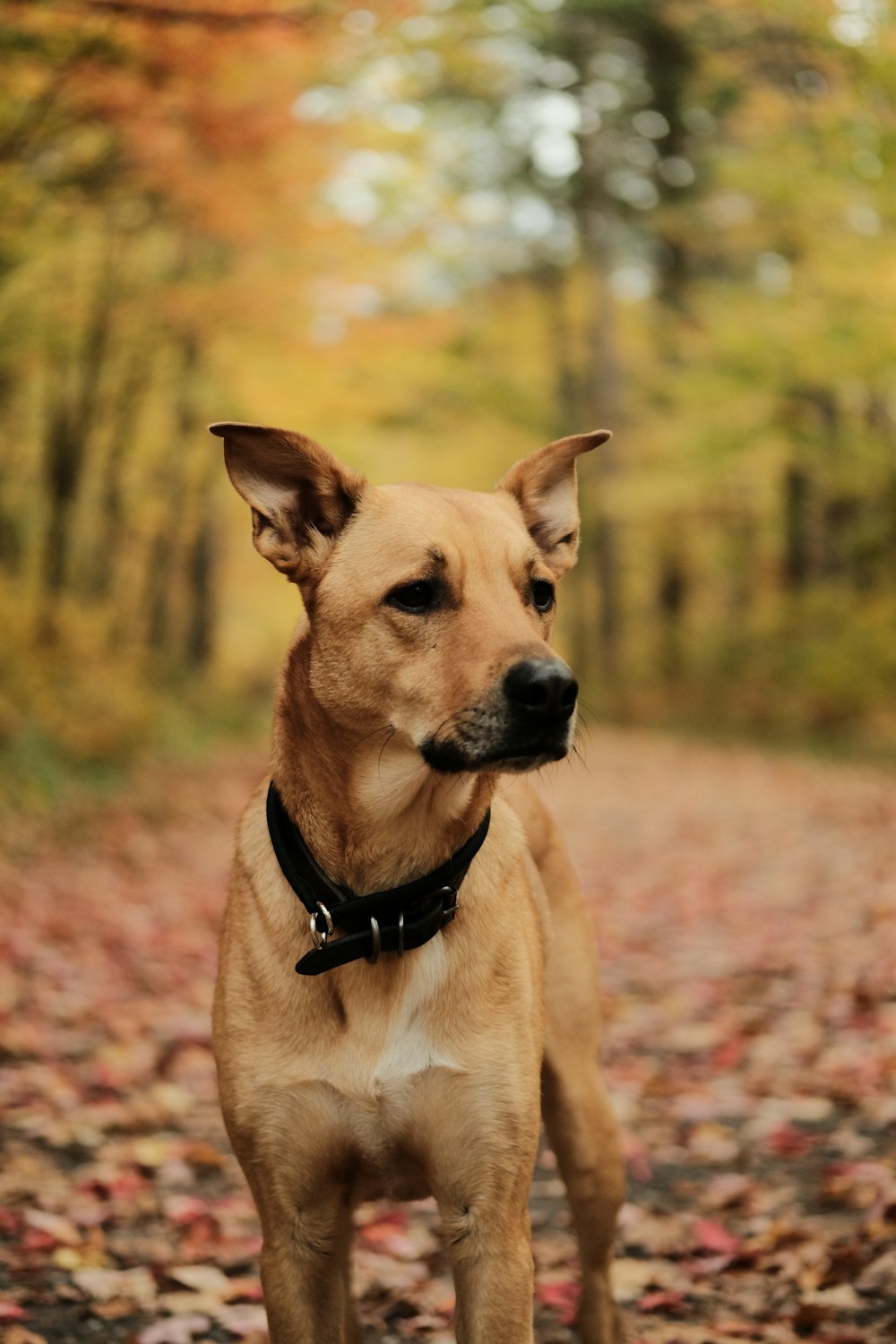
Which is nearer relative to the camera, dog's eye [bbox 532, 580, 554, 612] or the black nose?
the black nose

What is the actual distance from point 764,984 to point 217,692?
573 inches

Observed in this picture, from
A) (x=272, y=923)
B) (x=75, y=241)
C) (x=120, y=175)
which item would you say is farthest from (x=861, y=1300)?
(x=75, y=241)

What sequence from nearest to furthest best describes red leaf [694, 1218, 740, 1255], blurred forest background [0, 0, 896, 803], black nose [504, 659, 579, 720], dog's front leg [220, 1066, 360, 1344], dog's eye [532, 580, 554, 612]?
black nose [504, 659, 579, 720], dog's front leg [220, 1066, 360, 1344], dog's eye [532, 580, 554, 612], red leaf [694, 1218, 740, 1255], blurred forest background [0, 0, 896, 803]

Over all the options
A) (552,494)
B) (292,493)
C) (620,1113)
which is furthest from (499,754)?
(620,1113)

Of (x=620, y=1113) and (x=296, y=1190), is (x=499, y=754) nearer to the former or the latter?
(x=296, y=1190)

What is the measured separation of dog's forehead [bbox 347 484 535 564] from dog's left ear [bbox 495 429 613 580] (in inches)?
9.6

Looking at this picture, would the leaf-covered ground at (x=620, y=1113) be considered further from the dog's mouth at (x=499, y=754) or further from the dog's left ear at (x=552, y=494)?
the dog's left ear at (x=552, y=494)

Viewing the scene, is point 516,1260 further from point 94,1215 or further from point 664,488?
point 664,488

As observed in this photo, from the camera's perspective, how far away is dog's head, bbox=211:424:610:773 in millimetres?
2891

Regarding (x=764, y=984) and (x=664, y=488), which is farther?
(x=664, y=488)

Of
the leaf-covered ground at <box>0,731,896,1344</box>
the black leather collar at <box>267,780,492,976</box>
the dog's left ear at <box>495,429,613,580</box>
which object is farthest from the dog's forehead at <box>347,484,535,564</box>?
the leaf-covered ground at <box>0,731,896,1344</box>

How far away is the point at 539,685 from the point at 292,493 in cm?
91

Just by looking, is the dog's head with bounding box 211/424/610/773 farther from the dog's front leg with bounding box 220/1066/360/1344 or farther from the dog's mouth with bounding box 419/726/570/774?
the dog's front leg with bounding box 220/1066/360/1344

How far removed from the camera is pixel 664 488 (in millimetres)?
22188
